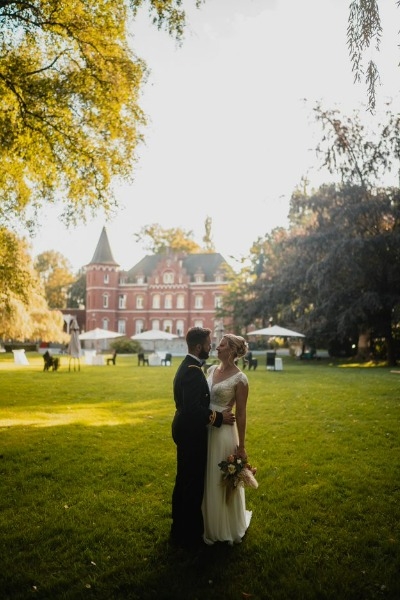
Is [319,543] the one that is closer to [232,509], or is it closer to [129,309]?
[232,509]

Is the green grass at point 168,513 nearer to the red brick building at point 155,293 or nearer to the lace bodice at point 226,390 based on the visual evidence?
the lace bodice at point 226,390

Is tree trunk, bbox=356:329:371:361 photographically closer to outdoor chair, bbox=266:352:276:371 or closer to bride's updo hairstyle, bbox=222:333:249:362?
outdoor chair, bbox=266:352:276:371

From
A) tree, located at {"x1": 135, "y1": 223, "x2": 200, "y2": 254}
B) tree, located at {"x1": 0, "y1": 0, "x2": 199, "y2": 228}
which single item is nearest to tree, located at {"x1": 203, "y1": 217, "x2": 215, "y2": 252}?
tree, located at {"x1": 135, "y1": 223, "x2": 200, "y2": 254}

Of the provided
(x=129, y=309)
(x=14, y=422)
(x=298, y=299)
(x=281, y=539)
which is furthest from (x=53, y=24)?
(x=129, y=309)

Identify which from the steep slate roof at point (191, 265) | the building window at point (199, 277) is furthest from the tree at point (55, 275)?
the building window at point (199, 277)

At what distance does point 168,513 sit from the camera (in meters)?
4.70

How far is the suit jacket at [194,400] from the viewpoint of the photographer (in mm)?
3797

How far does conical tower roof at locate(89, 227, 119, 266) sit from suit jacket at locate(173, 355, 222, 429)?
58.6 meters

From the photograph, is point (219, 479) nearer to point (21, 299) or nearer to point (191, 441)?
point (191, 441)

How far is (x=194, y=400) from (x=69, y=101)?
28.7 ft

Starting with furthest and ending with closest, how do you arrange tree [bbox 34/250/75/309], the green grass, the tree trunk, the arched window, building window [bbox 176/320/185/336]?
tree [bbox 34/250/75/309] → the arched window → building window [bbox 176/320/185/336] → the tree trunk → the green grass

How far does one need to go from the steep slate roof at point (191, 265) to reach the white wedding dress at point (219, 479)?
5570 cm

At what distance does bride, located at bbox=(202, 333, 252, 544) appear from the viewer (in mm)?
3926

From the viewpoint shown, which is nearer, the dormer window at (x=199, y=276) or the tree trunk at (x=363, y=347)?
the tree trunk at (x=363, y=347)
